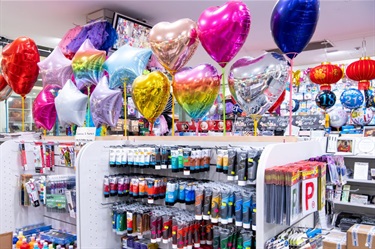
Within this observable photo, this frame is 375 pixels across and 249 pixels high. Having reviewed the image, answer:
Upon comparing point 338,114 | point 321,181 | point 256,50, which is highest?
point 256,50

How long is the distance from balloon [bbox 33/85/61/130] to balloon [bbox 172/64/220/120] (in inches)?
61.5

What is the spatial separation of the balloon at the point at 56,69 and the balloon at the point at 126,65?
644 millimetres

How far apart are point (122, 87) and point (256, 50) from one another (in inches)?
199

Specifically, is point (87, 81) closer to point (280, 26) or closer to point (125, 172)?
point (125, 172)

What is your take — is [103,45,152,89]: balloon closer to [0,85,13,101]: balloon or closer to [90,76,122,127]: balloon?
[90,76,122,127]: balloon

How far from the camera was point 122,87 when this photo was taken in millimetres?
2926

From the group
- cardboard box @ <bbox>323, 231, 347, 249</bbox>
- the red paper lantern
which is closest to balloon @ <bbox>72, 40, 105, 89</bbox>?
cardboard box @ <bbox>323, 231, 347, 249</bbox>

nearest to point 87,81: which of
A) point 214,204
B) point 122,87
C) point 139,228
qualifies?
point 122,87

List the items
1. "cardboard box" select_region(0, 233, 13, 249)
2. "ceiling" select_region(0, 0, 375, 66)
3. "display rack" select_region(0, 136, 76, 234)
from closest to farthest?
"cardboard box" select_region(0, 233, 13, 249), "display rack" select_region(0, 136, 76, 234), "ceiling" select_region(0, 0, 375, 66)

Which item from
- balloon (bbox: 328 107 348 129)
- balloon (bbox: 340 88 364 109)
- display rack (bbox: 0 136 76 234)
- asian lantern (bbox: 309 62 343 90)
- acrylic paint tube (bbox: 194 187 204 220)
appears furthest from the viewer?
balloon (bbox: 328 107 348 129)

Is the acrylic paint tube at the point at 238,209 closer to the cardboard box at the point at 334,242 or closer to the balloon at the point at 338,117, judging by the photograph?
the cardboard box at the point at 334,242

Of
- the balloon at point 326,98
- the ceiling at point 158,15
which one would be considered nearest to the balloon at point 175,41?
the ceiling at point 158,15

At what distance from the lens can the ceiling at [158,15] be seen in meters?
4.48

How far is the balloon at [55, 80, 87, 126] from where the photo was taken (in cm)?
281
